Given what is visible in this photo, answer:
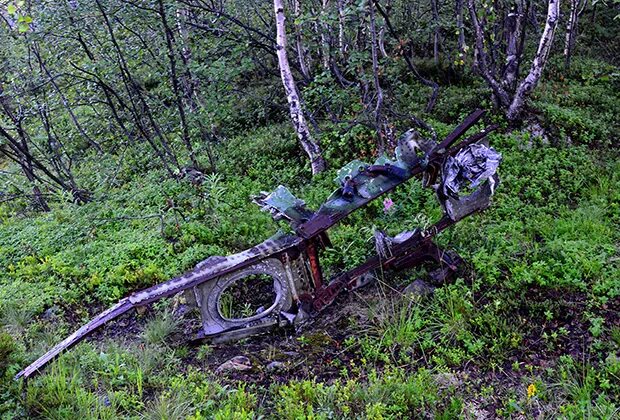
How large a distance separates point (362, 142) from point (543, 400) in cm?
558

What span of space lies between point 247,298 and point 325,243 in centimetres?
130

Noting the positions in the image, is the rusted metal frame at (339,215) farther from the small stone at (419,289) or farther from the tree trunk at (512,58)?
the tree trunk at (512,58)

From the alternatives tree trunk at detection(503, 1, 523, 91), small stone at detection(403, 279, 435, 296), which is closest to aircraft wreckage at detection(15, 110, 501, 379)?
small stone at detection(403, 279, 435, 296)

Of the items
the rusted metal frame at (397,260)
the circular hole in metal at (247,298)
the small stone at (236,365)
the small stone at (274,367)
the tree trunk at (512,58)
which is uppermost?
the tree trunk at (512,58)

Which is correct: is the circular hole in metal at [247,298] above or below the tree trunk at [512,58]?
below

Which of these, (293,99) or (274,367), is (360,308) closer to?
(274,367)

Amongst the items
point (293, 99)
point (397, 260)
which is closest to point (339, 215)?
point (397, 260)

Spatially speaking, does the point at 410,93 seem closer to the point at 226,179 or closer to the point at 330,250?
the point at 226,179

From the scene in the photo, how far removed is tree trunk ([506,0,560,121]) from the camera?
782 cm

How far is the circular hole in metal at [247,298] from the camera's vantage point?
5636mm

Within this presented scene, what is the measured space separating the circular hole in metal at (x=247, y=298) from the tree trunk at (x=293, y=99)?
2832 millimetres

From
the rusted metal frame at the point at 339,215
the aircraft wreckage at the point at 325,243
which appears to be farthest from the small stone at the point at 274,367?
the rusted metal frame at the point at 339,215

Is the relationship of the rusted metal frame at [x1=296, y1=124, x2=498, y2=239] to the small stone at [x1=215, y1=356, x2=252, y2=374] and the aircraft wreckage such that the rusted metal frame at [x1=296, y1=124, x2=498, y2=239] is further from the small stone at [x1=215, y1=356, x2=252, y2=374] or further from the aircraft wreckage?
the small stone at [x1=215, y1=356, x2=252, y2=374]

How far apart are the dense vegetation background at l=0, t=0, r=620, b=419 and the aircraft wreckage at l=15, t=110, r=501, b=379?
0.29 m
